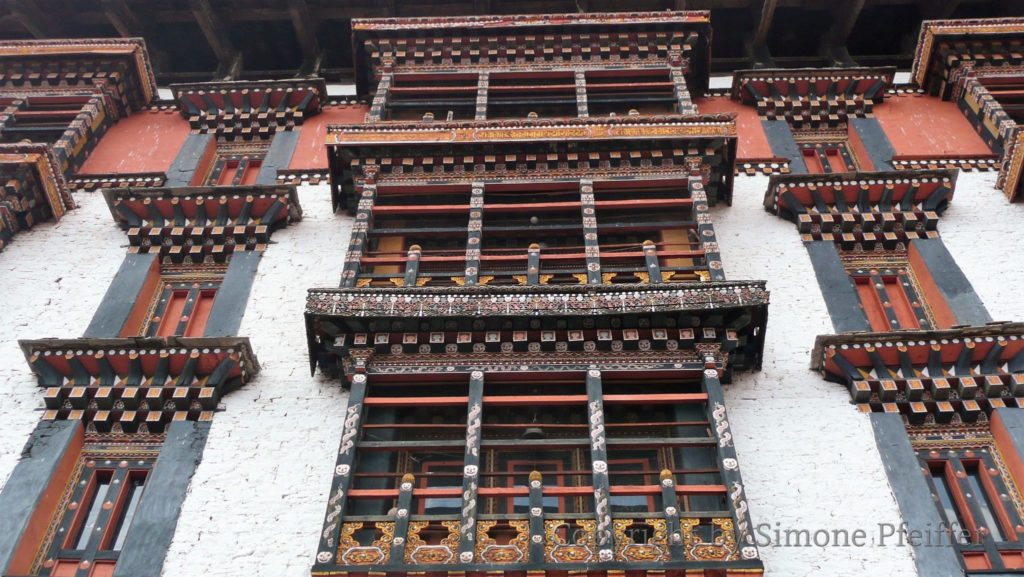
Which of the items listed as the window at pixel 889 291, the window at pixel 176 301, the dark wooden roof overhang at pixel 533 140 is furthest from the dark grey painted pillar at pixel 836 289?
the window at pixel 176 301

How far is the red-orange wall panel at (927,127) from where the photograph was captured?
15758 millimetres

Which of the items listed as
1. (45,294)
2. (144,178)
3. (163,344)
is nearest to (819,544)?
(163,344)

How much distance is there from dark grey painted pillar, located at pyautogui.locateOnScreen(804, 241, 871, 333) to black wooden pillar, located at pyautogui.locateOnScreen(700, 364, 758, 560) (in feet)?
7.48

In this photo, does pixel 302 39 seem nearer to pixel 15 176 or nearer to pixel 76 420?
pixel 15 176

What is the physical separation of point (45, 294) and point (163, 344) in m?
2.96

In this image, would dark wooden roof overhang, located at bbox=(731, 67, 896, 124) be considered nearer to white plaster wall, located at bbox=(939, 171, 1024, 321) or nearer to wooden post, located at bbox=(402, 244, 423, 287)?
white plaster wall, located at bbox=(939, 171, 1024, 321)

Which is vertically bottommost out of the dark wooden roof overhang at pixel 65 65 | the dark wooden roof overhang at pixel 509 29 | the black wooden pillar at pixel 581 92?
the black wooden pillar at pixel 581 92

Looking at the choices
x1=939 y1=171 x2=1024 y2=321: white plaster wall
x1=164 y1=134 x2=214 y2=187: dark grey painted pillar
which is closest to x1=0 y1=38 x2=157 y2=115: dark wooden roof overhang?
x1=164 y1=134 x2=214 y2=187: dark grey painted pillar

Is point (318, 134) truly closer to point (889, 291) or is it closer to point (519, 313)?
point (519, 313)

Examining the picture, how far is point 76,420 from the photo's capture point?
36.3 feet

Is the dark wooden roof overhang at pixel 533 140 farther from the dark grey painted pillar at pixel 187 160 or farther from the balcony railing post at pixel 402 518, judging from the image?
the balcony railing post at pixel 402 518

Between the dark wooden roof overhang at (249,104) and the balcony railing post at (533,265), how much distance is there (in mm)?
6603

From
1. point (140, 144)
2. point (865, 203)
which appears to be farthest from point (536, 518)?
point (140, 144)

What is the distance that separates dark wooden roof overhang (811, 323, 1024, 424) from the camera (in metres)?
10.8
